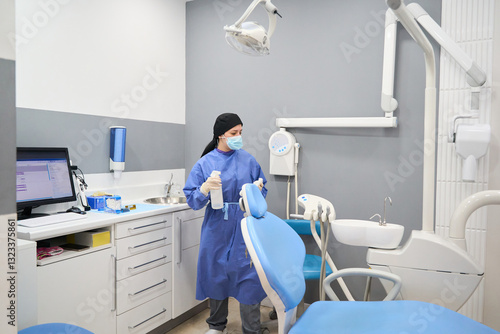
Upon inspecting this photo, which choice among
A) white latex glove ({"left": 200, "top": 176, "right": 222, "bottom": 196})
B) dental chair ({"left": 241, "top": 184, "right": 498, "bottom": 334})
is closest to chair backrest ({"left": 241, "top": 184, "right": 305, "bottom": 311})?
dental chair ({"left": 241, "top": 184, "right": 498, "bottom": 334})

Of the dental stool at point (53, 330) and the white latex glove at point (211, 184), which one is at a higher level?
the white latex glove at point (211, 184)

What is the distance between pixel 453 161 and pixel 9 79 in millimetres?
2635

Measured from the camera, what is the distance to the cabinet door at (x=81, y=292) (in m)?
1.91

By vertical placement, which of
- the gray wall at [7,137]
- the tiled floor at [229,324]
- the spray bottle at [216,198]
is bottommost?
the tiled floor at [229,324]

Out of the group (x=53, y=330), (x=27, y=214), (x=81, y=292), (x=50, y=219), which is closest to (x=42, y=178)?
(x=27, y=214)

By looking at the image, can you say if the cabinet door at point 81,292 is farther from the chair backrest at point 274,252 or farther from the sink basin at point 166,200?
the chair backrest at point 274,252

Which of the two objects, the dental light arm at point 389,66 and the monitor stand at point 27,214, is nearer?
the monitor stand at point 27,214

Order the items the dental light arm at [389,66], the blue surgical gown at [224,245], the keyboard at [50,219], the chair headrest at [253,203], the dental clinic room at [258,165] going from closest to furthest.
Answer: the chair headrest at [253,203]
the dental clinic room at [258,165]
the keyboard at [50,219]
the blue surgical gown at [224,245]
the dental light arm at [389,66]

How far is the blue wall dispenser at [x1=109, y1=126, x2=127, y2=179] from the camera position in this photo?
285 centimetres

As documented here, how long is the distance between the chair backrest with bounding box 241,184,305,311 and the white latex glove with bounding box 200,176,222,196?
2.26 feet

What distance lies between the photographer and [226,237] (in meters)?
2.53

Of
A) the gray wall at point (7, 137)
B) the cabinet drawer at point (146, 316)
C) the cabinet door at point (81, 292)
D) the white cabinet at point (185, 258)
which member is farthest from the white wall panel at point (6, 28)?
the white cabinet at point (185, 258)

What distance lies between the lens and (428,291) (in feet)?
6.06

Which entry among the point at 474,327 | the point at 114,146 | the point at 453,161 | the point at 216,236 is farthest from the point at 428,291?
the point at 114,146
